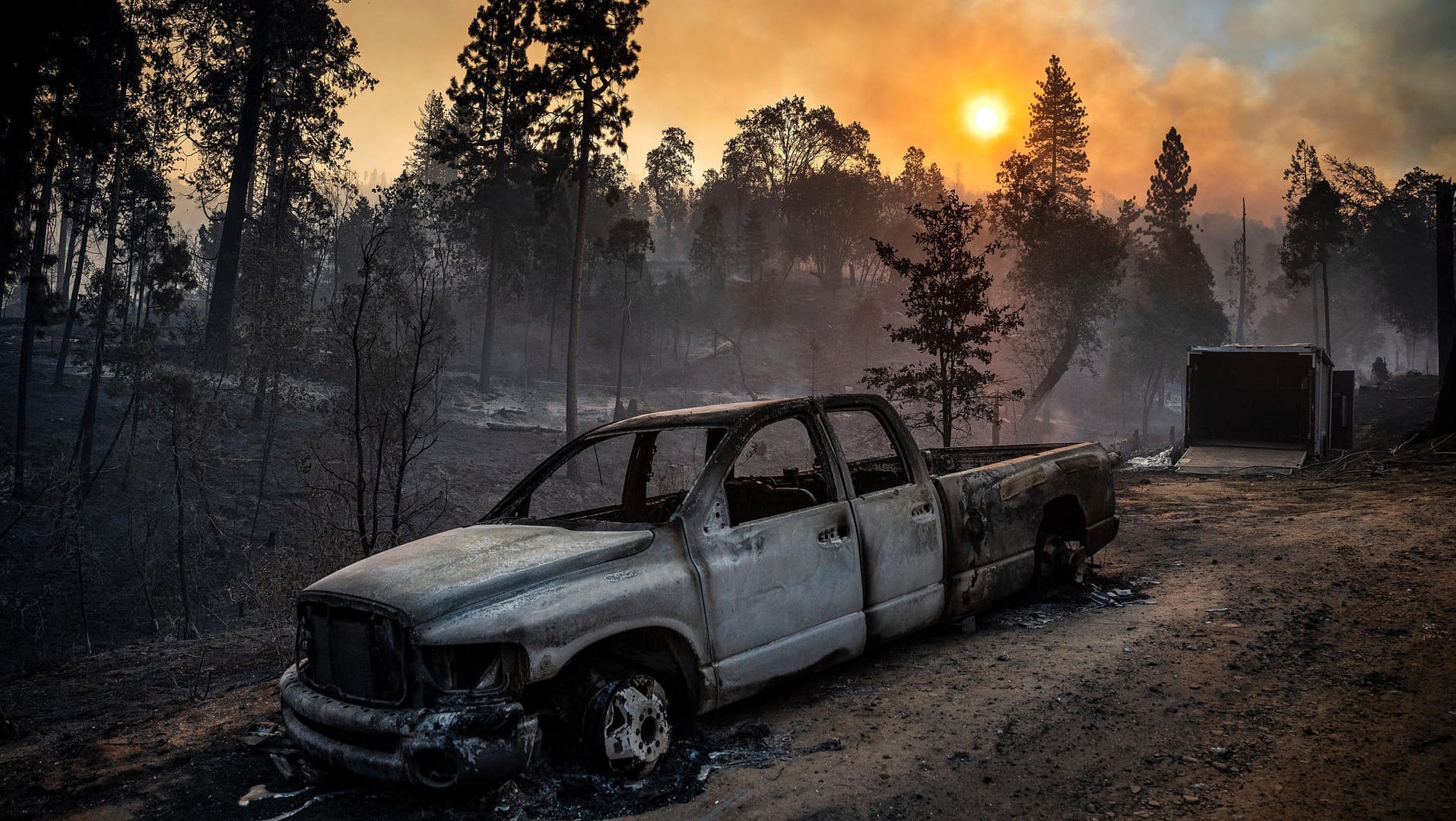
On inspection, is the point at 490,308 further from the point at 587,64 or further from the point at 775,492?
the point at 775,492

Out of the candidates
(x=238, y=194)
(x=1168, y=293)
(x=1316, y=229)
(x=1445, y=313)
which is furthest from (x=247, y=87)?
(x=1316, y=229)

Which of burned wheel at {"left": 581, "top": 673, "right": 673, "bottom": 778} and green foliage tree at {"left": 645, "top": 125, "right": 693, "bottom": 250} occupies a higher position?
green foliage tree at {"left": 645, "top": 125, "right": 693, "bottom": 250}

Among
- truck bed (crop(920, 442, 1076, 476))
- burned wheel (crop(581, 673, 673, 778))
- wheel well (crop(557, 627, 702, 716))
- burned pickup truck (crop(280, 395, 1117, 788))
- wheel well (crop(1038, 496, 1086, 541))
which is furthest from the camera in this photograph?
truck bed (crop(920, 442, 1076, 476))

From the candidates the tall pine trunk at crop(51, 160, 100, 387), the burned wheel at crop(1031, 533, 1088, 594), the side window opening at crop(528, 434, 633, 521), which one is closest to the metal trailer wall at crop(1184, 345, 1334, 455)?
the burned wheel at crop(1031, 533, 1088, 594)

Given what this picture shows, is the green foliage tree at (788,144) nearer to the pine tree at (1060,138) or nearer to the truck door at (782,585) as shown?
the pine tree at (1060,138)

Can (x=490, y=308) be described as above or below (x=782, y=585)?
above

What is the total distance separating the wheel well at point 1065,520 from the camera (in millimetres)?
6699

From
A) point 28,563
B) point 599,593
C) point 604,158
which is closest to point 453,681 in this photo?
point 599,593

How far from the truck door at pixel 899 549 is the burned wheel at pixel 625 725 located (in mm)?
1508

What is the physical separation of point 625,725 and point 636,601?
21.2 inches

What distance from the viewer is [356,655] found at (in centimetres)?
369

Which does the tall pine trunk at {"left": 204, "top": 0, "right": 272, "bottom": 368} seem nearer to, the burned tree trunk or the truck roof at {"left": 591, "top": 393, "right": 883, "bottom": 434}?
the truck roof at {"left": 591, "top": 393, "right": 883, "bottom": 434}

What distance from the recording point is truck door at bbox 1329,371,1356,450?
22.5 meters

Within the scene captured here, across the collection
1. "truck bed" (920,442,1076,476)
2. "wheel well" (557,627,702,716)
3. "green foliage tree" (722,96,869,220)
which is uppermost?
"green foliage tree" (722,96,869,220)
